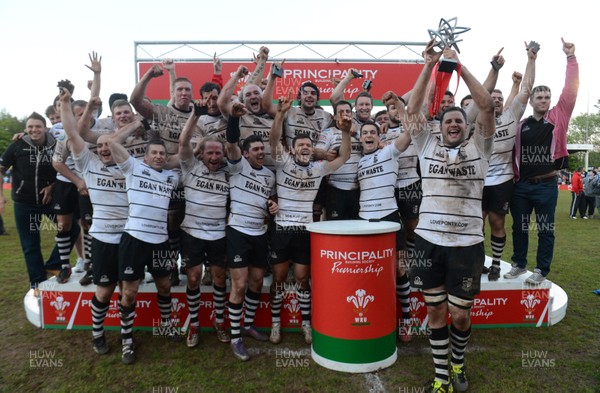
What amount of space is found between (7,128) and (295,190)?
71172mm

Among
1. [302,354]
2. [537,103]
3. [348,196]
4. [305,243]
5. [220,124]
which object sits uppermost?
[537,103]

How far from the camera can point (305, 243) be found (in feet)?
15.1

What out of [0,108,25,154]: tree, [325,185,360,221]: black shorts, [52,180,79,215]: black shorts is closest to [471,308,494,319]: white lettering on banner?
[325,185,360,221]: black shorts

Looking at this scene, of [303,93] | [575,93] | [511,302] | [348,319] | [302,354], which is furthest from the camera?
[303,93]

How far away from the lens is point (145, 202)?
425 centimetres

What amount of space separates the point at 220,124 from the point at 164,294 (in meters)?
2.33

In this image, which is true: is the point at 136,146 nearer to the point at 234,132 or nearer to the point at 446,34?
the point at 234,132

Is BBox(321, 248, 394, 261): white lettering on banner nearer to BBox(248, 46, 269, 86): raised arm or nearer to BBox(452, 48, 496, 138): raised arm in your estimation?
BBox(452, 48, 496, 138): raised arm

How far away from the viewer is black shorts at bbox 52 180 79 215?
5.51 m

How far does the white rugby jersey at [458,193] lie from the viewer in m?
3.48

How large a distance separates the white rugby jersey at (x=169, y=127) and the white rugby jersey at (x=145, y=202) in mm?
834

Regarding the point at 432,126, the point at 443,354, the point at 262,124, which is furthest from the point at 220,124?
the point at 443,354

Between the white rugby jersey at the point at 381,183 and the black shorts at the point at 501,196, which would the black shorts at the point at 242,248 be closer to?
the white rugby jersey at the point at 381,183

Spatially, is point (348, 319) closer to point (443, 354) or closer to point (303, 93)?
point (443, 354)
